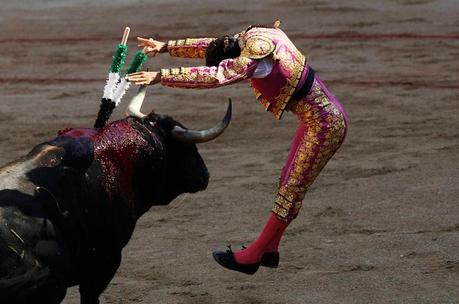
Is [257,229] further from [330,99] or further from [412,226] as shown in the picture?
[330,99]

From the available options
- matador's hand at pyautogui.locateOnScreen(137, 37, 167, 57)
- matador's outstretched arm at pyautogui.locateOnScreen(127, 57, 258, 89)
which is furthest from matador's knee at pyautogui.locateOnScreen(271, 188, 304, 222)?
matador's hand at pyautogui.locateOnScreen(137, 37, 167, 57)

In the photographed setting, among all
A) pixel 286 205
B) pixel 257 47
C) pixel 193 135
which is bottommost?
pixel 286 205

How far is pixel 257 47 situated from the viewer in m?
6.41

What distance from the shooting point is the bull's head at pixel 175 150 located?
6.43m

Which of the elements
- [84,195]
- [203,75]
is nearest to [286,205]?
[203,75]

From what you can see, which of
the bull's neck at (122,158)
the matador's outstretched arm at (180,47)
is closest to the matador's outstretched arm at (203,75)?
the bull's neck at (122,158)

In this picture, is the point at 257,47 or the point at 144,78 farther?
the point at 257,47

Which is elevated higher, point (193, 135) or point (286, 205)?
point (193, 135)

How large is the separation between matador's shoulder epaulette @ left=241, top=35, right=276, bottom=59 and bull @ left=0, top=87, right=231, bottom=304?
368 millimetres

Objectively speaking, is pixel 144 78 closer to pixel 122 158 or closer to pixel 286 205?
pixel 122 158

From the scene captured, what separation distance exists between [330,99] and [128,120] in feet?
3.61

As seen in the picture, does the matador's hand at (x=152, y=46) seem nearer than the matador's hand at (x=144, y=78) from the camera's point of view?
No

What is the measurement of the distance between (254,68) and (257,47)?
0.11m

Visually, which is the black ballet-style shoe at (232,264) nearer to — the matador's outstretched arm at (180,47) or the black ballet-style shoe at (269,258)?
the black ballet-style shoe at (269,258)
